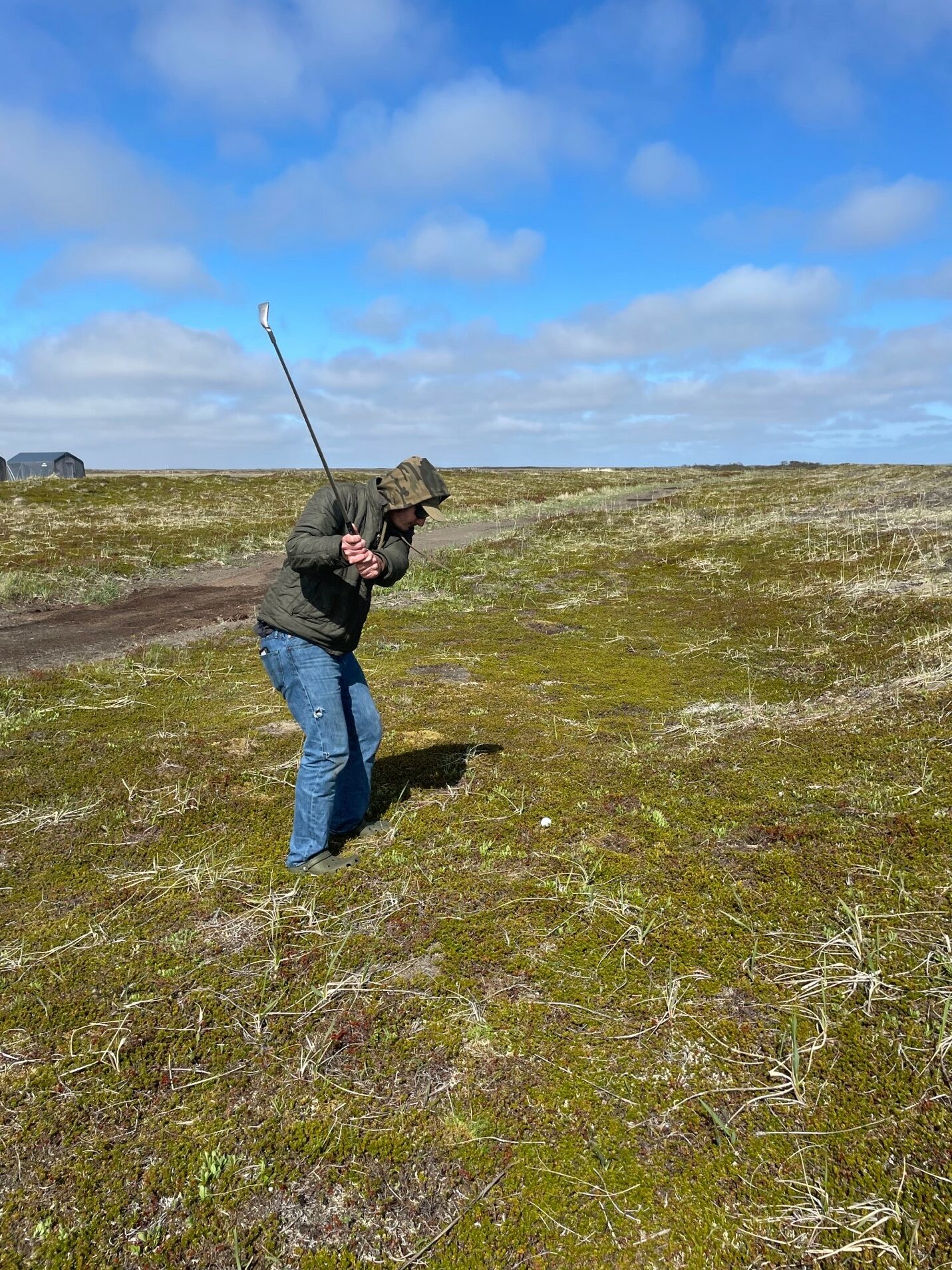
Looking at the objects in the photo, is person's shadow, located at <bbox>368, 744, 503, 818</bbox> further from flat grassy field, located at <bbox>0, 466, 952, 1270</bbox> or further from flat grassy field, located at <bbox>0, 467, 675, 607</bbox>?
flat grassy field, located at <bbox>0, 467, 675, 607</bbox>

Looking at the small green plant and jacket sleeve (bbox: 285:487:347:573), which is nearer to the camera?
the small green plant

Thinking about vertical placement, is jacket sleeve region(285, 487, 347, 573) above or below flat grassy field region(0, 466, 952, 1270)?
above

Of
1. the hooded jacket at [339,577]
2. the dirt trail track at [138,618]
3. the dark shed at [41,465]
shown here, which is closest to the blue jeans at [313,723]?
the hooded jacket at [339,577]

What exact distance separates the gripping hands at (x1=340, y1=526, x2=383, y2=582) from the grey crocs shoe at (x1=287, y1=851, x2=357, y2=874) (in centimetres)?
225

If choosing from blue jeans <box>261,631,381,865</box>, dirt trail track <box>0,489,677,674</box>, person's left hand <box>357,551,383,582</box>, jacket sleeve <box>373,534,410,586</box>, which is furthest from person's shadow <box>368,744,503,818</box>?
dirt trail track <box>0,489,677,674</box>

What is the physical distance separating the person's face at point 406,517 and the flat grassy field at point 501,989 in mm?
2602

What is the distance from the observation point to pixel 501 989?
13.4 feet

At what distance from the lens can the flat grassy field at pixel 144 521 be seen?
22.1m

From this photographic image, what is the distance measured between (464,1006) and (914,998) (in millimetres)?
2404

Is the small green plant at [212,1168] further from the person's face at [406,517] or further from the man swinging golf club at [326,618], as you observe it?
the person's face at [406,517]

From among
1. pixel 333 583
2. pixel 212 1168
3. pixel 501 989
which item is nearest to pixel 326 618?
pixel 333 583

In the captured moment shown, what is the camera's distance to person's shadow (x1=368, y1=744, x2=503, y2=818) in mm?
6777

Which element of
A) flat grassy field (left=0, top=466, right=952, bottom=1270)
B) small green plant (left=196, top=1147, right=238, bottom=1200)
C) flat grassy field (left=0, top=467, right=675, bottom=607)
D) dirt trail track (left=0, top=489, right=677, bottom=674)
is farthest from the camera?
flat grassy field (left=0, top=467, right=675, bottom=607)

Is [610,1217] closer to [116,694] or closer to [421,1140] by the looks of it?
[421,1140]
